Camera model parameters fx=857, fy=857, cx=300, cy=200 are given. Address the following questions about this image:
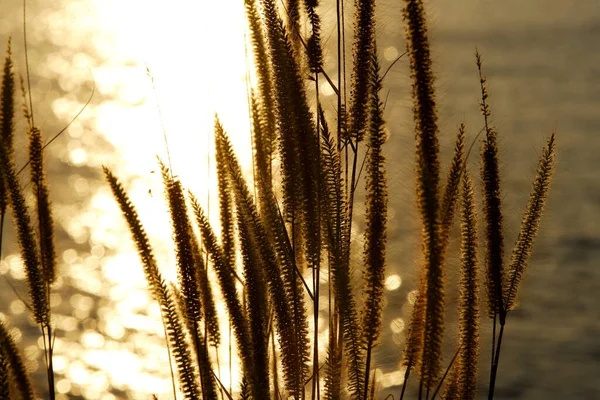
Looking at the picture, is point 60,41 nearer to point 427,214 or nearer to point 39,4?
point 39,4

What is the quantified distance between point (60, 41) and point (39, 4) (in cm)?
369

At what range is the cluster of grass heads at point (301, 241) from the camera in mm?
1526

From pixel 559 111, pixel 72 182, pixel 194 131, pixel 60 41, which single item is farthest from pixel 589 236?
pixel 60 41

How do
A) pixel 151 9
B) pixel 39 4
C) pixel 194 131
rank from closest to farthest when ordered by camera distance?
pixel 194 131, pixel 151 9, pixel 39 4

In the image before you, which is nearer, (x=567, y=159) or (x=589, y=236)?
(x=589, y=236)

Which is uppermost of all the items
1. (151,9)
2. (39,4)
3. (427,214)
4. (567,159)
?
(39,4)

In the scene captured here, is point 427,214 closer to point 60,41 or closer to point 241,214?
point 241,214

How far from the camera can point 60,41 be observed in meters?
11.5

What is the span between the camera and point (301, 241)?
1753 millimetres

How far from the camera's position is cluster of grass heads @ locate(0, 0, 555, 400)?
1526 mm

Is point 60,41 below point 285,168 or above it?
above

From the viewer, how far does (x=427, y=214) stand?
1.36m

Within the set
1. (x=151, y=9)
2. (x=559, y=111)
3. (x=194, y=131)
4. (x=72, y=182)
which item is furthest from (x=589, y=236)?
(x=151, y=9)

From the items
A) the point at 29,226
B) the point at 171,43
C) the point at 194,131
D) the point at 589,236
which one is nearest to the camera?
the point at 29,226
